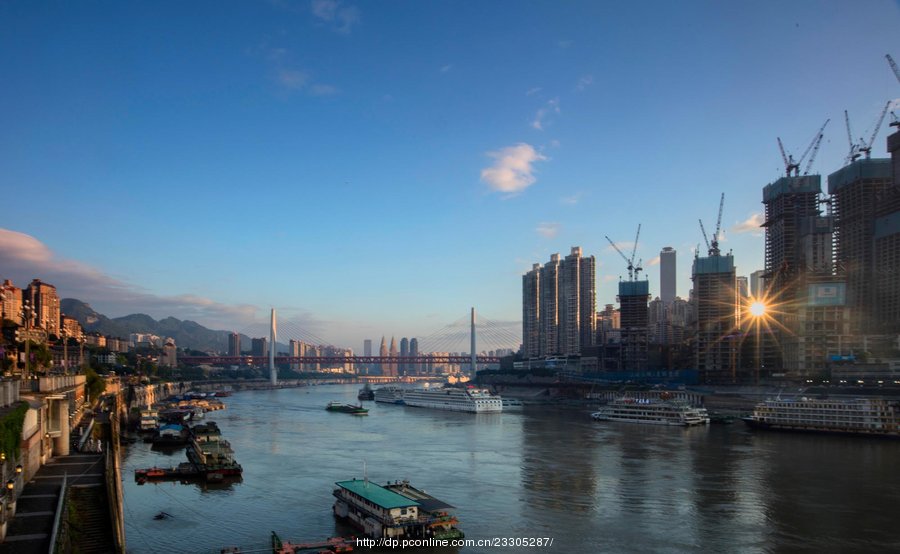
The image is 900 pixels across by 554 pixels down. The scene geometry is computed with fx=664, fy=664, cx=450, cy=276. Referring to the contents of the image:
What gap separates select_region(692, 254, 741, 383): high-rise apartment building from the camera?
6875cm

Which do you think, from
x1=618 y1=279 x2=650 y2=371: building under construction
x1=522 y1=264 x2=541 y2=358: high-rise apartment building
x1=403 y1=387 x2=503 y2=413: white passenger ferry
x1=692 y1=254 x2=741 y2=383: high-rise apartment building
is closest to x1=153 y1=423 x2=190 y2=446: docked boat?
x1=403 y1=387 x2=503 y2=413: white passenger ferry

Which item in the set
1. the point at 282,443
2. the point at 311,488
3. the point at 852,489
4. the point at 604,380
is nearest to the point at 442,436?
the point at 282,443

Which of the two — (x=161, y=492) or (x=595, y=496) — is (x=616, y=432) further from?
(x=161, y=492)

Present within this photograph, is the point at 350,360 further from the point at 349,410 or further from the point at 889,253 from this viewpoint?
the point at 889,253

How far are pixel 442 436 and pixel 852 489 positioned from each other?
20937 millimetres

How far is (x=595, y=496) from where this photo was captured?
20391 millimetres

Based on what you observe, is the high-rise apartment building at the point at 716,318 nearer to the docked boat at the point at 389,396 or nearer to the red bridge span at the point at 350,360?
the docked boat at the point at 389,396

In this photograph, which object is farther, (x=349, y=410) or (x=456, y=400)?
(x=456, y=400)

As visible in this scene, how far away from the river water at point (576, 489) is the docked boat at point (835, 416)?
57.1 inches

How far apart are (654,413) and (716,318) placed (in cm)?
3670

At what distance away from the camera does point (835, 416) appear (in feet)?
121

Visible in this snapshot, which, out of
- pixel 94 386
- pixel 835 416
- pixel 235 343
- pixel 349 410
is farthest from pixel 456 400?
pixel 235 343

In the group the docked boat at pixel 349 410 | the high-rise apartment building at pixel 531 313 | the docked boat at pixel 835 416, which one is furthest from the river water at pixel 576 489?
the high-rise apartment building at pixel 531 313

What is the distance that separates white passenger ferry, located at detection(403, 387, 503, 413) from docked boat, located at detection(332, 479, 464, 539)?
38.9 metres
